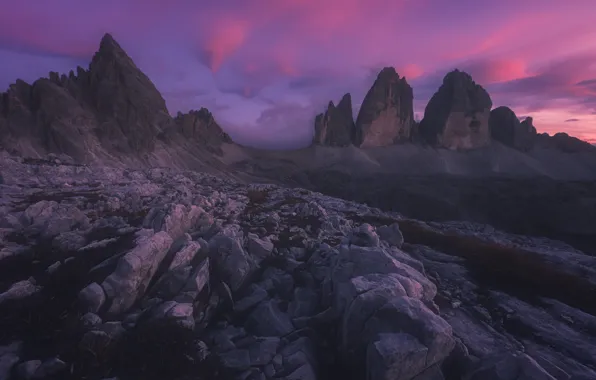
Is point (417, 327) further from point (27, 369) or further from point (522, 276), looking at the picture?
point (522, 276)

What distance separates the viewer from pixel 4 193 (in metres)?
26.8

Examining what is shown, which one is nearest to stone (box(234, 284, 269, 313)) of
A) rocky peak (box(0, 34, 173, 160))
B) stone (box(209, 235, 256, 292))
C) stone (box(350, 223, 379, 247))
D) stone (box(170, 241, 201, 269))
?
stone (box(209, 235, 256, 292))

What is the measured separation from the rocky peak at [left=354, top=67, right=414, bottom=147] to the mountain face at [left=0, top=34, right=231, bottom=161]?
88.5 m

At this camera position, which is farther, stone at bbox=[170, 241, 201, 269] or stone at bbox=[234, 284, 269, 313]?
stone at bbox=[170, 241, 201, 269]

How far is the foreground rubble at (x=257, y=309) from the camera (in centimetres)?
814

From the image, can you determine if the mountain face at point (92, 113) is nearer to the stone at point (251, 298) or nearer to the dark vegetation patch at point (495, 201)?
the dark vegetation patch at point (495, 201)

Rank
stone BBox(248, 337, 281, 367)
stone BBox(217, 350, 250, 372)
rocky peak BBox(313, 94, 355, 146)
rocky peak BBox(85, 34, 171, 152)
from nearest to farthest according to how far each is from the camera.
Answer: stone BBox(217, 350, 250, 372) → stone BBox(248, 337, 281, 367) → rocky peak BBox(85, 34, 171, 152) → rocky peak BBox(313, 94, 355, 146)

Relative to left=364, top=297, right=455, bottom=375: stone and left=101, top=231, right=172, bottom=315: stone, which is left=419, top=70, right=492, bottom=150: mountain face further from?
left=101, top=231, right=172, bottom=315: stone

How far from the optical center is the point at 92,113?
87000mm

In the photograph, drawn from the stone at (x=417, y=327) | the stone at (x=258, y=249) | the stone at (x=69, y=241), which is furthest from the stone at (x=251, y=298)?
the stone at (x=69, y=241)

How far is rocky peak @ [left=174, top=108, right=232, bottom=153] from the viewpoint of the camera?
13050cm

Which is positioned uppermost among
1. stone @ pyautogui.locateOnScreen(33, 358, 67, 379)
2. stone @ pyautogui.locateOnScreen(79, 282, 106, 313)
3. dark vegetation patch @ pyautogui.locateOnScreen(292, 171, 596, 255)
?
stone @ pyautogui.locateOnScreen(79, 282, 106, 313)

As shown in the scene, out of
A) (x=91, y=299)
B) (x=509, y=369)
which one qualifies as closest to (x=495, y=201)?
(x=509, y=369)

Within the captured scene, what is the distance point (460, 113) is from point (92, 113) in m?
145
